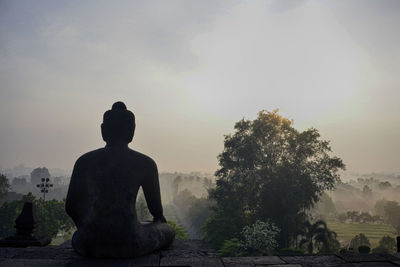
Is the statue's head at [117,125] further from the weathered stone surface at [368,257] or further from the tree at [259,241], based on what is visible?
the tree at [259,241]

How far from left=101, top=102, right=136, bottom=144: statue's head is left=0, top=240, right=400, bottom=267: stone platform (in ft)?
5.75

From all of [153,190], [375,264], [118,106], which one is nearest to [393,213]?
[375,264]

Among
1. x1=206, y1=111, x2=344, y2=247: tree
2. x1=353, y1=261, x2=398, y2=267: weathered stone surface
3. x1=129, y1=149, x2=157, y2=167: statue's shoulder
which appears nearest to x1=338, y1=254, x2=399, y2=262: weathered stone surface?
x1=353, y1=261, x2=398, y2=267: weathered stone surface

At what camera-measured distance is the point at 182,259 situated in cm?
407

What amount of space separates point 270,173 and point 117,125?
24530 mm

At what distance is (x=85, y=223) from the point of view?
3830mm

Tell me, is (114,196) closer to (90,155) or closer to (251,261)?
(90,155)

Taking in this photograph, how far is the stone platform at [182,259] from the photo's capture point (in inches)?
150

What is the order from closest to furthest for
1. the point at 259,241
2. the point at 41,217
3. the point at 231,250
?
1. the point at 259,241
2. the point at 231,250
3. the point at 41,217

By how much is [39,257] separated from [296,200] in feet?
79.8

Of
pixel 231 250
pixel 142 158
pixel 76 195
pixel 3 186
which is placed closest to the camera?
pixel 76 195

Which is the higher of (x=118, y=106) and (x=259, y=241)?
(x=118, y=106)

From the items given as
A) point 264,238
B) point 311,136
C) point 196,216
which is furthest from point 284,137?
point 196,216

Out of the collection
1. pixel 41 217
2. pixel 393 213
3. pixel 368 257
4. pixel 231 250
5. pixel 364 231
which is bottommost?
pixel 364 231
